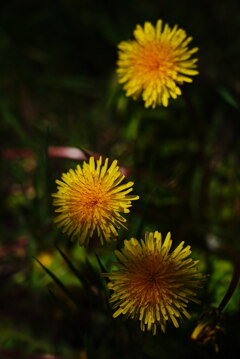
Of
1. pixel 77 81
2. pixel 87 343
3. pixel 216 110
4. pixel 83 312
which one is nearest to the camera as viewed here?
pixel 87 343

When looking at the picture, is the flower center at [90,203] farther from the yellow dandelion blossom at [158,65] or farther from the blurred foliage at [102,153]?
the yellow dandelion blossom at [158,65]

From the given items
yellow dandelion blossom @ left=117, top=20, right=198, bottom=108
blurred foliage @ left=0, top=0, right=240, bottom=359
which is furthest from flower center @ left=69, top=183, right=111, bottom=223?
yellow dandelion blossom @ left=117, top=20, right=198, bottom=108

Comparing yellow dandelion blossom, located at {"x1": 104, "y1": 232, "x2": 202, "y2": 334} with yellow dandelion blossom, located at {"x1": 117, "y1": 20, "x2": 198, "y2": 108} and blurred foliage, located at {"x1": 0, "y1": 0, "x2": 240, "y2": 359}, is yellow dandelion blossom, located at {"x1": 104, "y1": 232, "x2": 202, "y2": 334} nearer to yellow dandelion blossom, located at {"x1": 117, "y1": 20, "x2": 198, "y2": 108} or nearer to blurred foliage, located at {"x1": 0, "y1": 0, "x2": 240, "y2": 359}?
blurred foliage, located at {"x1": 0, "y1": 0, "x2": 240, "y2": 359}

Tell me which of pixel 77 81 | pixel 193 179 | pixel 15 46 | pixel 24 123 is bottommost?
pixel 193 179

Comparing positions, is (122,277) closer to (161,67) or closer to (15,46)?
(161,67)

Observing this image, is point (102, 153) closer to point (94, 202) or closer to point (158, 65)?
point (158, 65)

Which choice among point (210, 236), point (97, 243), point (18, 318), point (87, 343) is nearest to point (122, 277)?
point (87, 343)
